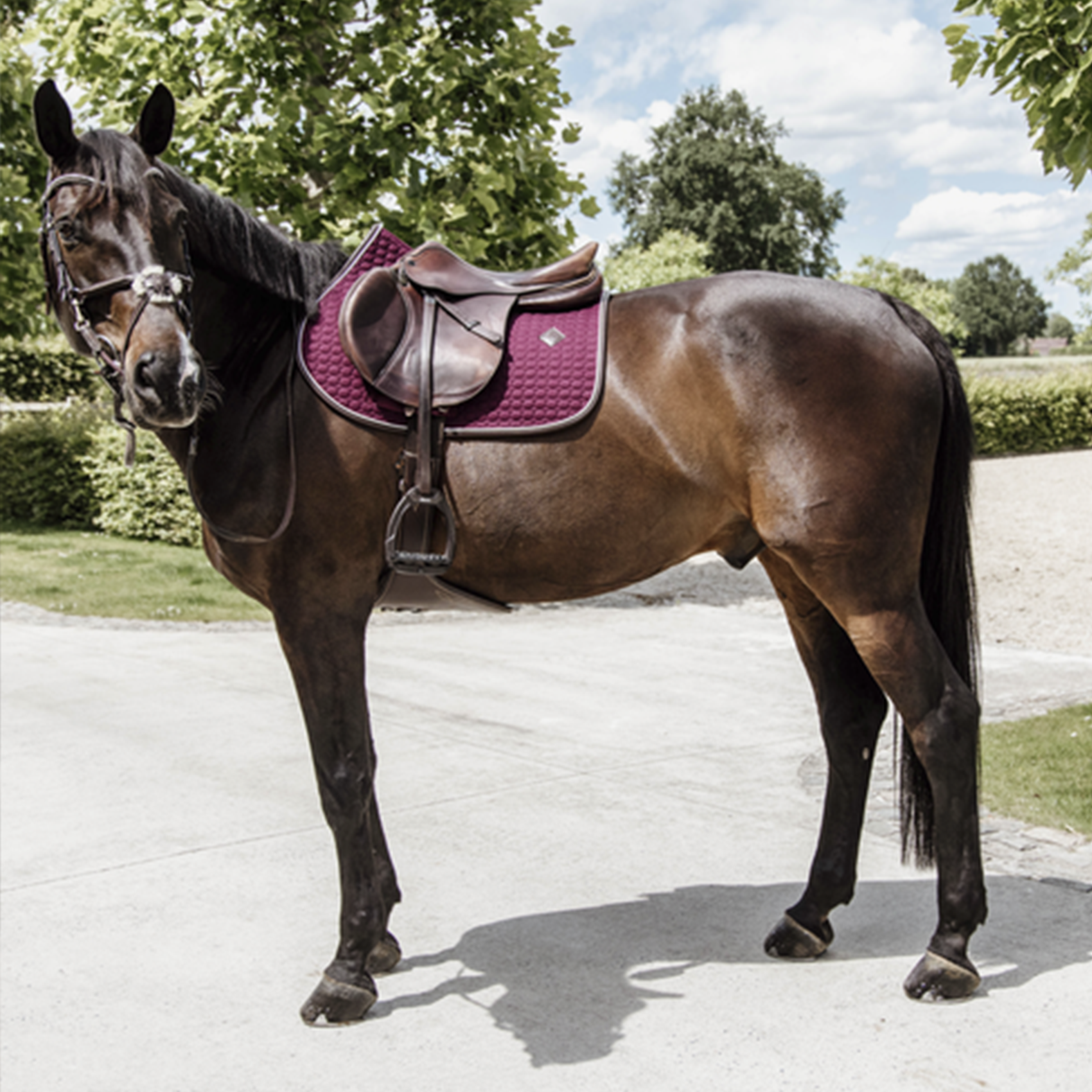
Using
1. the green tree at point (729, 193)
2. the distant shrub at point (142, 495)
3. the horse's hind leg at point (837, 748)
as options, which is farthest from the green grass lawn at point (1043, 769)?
the green tree at point (729, 193)

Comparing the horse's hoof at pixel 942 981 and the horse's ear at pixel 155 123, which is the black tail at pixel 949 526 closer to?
the horse's hoof at pixel 942 981

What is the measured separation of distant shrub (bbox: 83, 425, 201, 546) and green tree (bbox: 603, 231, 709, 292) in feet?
79.8

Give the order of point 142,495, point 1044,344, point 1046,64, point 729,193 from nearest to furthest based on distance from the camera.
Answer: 1. point 1046,64
2. point 142,495
3. point 729,193
4. point 1044,344

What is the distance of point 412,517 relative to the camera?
2971 mm

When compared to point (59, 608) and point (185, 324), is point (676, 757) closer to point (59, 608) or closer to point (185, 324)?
point (185, 324)

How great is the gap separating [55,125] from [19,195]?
10859 mm

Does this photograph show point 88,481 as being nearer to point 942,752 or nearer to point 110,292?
point 110,292

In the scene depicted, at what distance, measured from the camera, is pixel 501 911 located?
145 inches

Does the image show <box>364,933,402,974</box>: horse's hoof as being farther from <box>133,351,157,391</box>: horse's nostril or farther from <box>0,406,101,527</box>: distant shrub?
<box>0,406,101,527</box>: distant shrub

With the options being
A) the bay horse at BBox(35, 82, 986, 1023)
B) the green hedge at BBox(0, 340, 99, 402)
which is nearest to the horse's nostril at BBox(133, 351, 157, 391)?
the bay horse at BBox(35, 82, 986, 1023)

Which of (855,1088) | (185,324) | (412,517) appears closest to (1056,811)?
(855,1088)

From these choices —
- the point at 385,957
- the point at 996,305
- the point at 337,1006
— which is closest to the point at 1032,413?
the point at 385,957

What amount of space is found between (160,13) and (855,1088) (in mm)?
9421

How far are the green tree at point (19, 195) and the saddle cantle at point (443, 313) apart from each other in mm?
10193
